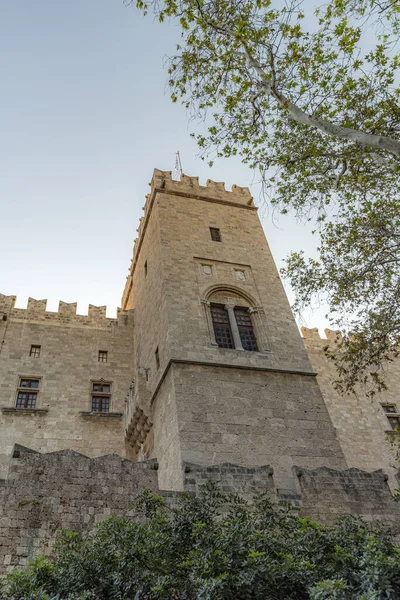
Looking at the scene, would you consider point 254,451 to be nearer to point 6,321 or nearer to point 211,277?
point 211,277

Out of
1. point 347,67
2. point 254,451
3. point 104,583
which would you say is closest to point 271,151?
point 347,67

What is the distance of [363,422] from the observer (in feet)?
64.9

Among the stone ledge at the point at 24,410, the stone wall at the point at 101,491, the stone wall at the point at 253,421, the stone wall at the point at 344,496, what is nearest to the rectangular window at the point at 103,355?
the stone ledge at the point at 24,410

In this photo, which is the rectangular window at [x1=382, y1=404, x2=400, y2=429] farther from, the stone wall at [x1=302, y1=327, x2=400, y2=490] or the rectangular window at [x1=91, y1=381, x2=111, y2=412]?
the rectangular window at [x1=91, y1=381, x2=111, y2=412]

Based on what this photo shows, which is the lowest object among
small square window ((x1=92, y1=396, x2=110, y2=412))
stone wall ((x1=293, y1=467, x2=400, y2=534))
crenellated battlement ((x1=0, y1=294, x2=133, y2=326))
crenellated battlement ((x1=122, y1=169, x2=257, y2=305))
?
stone wall ((x1=293, y1=467, x2=400, y2=534))

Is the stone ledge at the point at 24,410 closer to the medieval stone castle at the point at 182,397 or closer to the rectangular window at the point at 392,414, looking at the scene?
the medieval stone castle at the point at 182,397

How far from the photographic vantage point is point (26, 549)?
27.2 feet

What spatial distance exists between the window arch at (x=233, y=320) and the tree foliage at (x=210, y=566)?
8000 mm

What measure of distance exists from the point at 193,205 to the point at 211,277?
4285 mm

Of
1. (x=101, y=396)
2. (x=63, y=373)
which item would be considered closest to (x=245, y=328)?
(x=101, y=396)

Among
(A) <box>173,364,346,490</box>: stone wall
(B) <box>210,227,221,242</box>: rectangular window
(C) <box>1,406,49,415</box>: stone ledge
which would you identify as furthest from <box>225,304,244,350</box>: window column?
(C) <box>1,406,49,415</box>: stone ledge

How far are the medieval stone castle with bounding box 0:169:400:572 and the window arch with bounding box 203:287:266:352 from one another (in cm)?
5

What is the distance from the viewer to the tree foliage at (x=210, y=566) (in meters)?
5.69

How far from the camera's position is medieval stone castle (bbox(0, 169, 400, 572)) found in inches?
378
